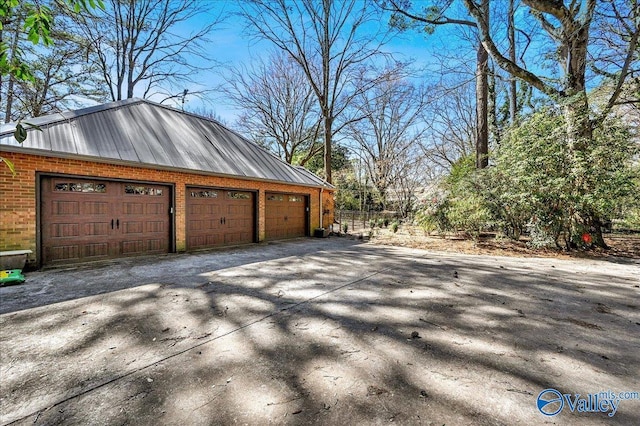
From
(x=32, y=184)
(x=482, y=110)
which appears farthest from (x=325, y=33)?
(x=32, y=184)

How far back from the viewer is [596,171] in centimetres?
678

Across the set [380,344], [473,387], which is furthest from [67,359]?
[473,387]

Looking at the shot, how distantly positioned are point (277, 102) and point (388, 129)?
352 inches

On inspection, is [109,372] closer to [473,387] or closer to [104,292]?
[104,292]

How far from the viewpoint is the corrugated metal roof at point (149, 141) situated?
583 cm

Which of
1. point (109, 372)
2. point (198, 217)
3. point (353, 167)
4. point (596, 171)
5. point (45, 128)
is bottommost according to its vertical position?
point (109, 372)

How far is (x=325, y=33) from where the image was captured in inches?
534

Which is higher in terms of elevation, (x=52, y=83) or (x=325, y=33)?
(x=325, y=33)

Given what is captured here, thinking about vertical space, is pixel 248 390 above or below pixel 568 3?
below

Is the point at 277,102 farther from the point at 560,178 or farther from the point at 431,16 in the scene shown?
the point at 560,178

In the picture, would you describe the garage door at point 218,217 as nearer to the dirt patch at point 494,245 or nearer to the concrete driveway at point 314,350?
the concrete driveway at point 314,350

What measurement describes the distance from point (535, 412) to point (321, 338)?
5.52 ft

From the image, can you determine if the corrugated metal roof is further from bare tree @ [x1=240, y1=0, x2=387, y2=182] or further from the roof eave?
bare tree @ [x1=240, y1=0, x2=387, y2=182]

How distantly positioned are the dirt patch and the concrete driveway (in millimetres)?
2840
